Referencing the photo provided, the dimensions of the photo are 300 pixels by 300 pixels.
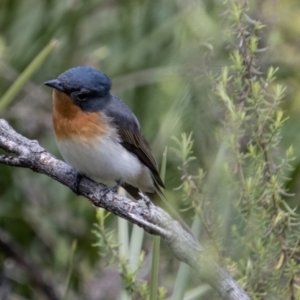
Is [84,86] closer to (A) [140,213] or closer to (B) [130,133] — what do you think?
(B) [130,133]

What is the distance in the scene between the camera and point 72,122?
10.8ft

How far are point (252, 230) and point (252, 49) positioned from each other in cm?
60

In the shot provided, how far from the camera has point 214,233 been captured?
2.40 meters

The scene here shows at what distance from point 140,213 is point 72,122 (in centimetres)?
101

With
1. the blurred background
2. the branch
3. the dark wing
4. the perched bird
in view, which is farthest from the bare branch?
the branch

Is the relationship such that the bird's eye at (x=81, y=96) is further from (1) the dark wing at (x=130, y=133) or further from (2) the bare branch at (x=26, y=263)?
(2) the bare branch at (x=26, y=263)

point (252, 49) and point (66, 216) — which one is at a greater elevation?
point (252, 49)

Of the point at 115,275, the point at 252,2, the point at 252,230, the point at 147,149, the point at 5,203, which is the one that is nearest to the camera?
the point at 252,230

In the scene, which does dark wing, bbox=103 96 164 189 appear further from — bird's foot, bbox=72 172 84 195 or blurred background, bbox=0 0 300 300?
bird's foot, bbox=72 172 84 195

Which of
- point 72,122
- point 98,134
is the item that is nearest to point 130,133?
point 98,134

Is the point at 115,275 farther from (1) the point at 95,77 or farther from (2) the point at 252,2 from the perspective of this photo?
(2) the point at 252,2

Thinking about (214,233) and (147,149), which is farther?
(147,149)

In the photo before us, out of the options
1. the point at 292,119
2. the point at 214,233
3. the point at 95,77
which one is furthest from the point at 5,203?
the point at 214,233

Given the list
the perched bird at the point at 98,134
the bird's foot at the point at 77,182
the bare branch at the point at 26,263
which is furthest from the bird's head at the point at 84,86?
the bare branch at the point at 26,263
